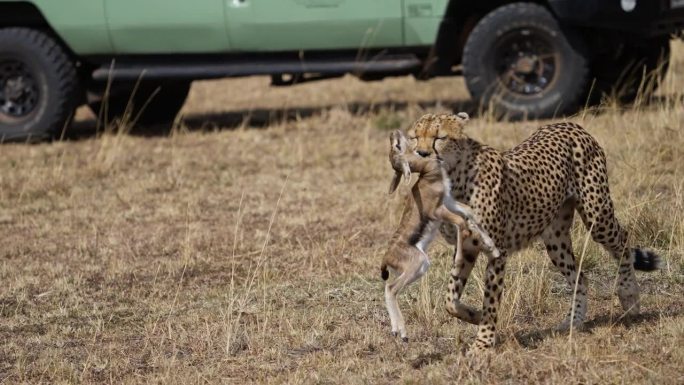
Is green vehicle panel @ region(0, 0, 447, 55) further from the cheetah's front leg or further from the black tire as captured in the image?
the cheetah's front leg

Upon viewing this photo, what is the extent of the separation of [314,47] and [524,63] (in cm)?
163

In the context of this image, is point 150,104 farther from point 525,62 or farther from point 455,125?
point 455,125

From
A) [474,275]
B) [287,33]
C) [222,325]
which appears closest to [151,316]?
[222,325]

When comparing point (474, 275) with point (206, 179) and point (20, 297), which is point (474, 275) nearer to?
point (20, 297)

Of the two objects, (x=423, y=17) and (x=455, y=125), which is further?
(x=423, y=17)

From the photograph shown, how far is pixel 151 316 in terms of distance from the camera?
21.2 feet

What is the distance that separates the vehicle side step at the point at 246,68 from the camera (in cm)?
1111

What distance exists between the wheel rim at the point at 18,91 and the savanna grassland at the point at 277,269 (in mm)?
354

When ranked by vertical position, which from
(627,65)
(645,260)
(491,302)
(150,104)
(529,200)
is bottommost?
(150,104)

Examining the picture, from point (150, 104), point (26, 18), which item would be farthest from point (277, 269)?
point (150, 104)

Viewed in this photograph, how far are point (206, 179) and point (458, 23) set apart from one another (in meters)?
2.64

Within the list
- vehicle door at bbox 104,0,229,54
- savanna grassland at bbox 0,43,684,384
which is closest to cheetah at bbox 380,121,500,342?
savanna grassland at bbox 0,43,684,384

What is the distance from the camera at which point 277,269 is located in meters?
7.27

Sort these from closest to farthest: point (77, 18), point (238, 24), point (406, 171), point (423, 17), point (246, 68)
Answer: point (406, 171)
point (423, 17)
point (238, 24)
point (77, 18)
point (246, 68)
